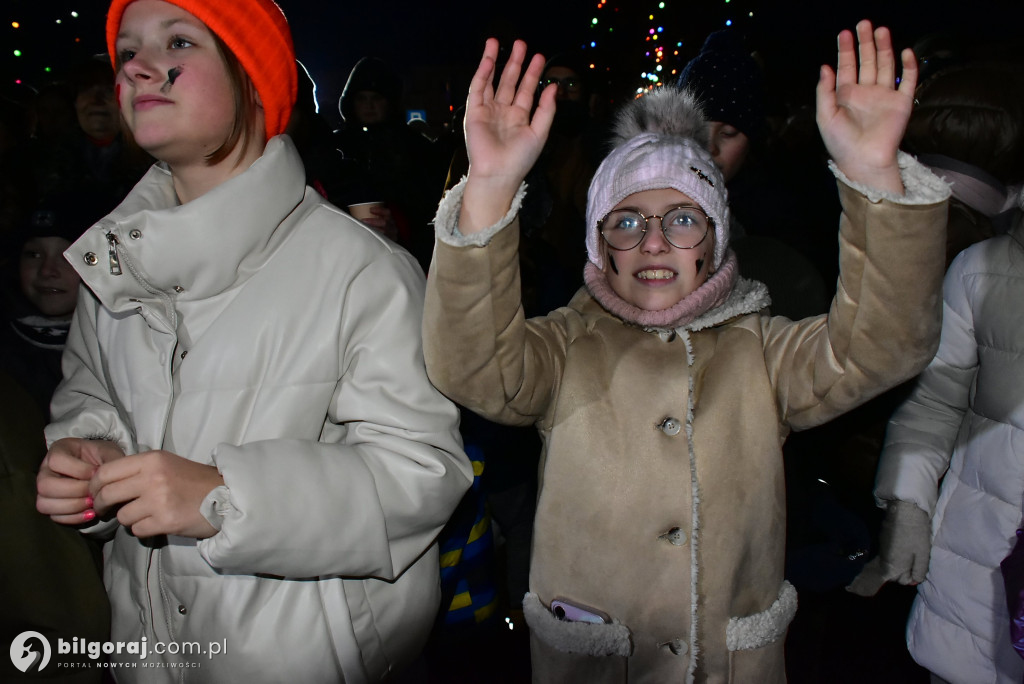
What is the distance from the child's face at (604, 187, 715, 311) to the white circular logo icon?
5.15ft

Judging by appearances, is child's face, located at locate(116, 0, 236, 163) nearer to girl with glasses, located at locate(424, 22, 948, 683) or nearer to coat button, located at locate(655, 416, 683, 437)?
girl with glasses, located at locate(424, 22, 948, 683)

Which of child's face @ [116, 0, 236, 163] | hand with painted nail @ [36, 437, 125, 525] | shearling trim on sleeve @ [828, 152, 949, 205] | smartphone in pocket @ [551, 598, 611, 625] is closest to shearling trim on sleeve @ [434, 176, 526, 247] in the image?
child's face @ [116, 0, 236, 163]

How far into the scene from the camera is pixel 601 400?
67.7 inches

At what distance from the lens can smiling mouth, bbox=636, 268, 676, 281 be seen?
176 centimetres

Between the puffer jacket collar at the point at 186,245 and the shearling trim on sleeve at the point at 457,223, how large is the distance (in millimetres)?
393

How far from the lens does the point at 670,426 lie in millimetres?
1675

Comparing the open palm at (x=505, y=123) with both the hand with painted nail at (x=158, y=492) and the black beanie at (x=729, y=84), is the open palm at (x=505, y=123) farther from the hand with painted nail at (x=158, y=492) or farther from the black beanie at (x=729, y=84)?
the black beanie at (x=729, y=84)

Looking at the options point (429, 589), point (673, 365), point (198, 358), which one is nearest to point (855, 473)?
point (673, 365)

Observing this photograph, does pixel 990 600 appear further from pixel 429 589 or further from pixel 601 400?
pixel 429 589

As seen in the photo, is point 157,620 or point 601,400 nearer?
point 157,620

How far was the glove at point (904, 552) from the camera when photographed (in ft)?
6.00

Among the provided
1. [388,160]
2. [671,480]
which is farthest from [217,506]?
[388,160]

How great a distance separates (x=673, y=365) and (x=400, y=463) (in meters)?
0.72

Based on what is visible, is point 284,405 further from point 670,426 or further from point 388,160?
point 388,160
